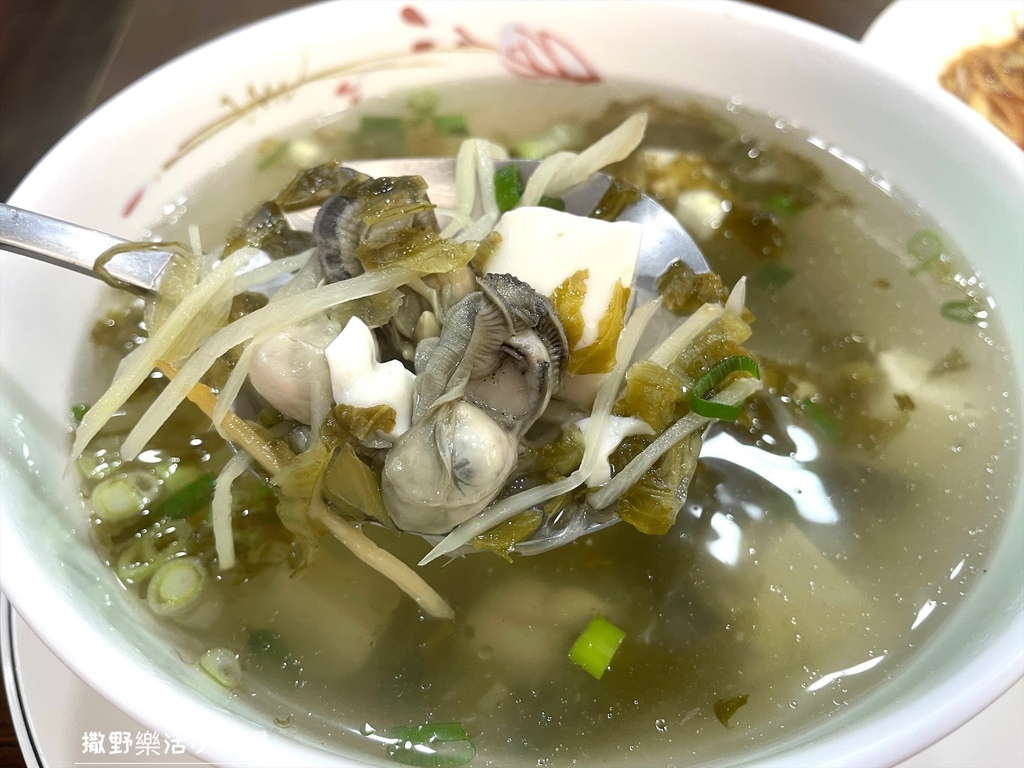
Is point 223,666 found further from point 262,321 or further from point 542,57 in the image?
point 542,57

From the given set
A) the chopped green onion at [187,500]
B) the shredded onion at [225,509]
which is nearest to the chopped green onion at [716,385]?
the shredded onion at [225,509]

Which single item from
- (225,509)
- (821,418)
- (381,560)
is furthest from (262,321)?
(821,418)

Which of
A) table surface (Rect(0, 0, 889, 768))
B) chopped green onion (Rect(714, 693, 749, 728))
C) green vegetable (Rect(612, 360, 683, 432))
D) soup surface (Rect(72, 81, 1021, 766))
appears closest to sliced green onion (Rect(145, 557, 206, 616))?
soup surface (Rect(72, 81, 1021, 766))

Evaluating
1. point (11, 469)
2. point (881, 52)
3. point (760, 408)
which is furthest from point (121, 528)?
point (881, 52)

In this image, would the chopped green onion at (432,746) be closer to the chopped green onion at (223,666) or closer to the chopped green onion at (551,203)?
the chopped green onion at (223,666)

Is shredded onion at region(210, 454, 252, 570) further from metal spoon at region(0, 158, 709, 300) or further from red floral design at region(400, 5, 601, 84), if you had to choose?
red floral design at region(400, 5, 601, 84)

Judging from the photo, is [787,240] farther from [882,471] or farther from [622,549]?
[622,549]

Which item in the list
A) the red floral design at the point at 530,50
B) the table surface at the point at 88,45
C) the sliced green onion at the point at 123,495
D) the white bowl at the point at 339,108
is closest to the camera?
the white bowl at the point at 339,108

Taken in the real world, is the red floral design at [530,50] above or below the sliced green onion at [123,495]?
above
